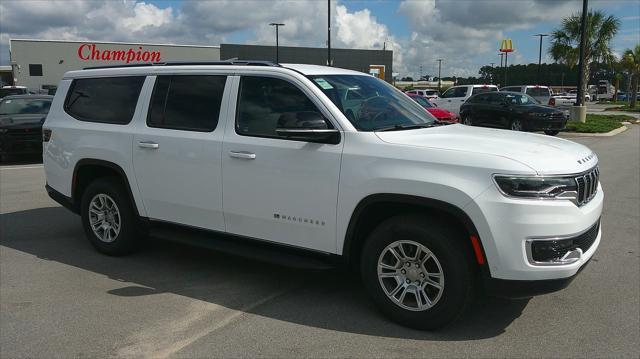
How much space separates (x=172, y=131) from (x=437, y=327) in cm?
288

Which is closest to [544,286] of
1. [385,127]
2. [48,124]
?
[385,127]

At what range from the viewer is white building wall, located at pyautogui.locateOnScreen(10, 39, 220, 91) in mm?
45938

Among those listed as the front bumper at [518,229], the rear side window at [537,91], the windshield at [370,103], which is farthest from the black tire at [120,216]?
the rear side window at [537,91]

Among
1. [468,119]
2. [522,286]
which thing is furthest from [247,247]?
[468,119]

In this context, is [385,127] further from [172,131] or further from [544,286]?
[172,131]

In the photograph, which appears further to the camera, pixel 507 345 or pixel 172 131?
pixel 172 131

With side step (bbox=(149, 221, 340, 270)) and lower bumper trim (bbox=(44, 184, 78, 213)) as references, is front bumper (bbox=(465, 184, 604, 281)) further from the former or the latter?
lower bumper trim (bbox=(44, 184, 78, 213))

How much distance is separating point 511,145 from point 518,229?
0.75 metres

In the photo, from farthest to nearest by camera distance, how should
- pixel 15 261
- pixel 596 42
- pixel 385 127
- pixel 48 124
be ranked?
pixel 596 42, pixel 48 124, pixel 15 261, pixel 385 127

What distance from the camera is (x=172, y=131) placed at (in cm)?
505

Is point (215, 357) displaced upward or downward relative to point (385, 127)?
downward

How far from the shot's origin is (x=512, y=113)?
1894cm

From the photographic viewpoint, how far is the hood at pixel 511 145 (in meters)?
3.62

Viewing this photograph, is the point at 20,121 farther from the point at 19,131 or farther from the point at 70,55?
the point at 70,55
